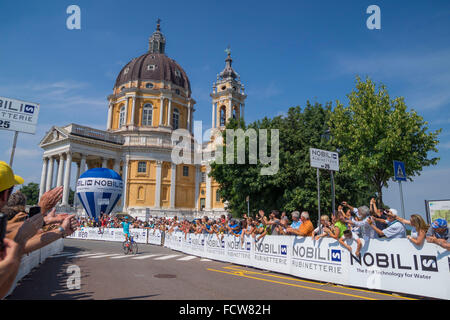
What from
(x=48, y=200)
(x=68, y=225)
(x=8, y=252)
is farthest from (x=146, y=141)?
(x=8, y=252)

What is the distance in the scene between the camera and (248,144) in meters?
26.1

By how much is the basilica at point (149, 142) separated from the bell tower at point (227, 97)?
0.17 metres

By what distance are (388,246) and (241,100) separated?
53175 mm

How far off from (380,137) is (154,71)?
165 feet

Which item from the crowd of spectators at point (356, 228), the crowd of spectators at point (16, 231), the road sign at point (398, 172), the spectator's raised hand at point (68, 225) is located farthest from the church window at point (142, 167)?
the spectator's raised hand at point (68, 225)

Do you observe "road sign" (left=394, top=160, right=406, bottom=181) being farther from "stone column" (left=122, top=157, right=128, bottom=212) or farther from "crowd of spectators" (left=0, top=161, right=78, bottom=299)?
"stone column" (left=122, top=157, right=128, bottom=212)

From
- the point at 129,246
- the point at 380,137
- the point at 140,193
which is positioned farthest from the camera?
the point at 140,193

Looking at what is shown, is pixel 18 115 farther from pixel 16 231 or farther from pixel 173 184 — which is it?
pixel 173 184

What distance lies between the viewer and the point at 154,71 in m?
62.4

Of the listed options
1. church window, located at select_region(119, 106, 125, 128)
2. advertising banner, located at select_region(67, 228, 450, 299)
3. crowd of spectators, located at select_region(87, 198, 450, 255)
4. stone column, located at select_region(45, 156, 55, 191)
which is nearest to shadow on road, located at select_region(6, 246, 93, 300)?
advertising banner, located at select_region(67, 228, 450, 299)

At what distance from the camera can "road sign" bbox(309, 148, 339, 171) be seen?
1183 cm

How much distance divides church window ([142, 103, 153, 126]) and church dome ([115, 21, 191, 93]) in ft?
17.8

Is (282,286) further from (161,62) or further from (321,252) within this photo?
(161,62)
